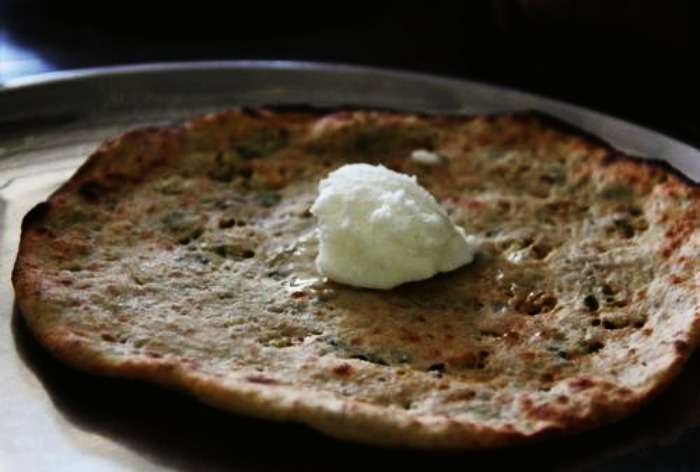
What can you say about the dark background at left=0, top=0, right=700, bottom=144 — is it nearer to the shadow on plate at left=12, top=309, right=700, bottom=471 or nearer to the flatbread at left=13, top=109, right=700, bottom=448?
the flatbread at left=13, top=109, right=700, bottom=448

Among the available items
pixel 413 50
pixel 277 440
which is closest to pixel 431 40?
pixel 413 50

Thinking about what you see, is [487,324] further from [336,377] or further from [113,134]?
[113,134]

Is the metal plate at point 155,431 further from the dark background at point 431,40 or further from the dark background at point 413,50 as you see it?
the dark background at point 431,40

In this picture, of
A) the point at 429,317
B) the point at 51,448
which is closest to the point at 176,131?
the point at 429,317

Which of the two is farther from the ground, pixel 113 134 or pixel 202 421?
pixel 113 134

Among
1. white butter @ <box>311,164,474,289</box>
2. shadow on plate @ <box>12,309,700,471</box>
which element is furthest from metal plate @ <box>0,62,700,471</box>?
white butter @ <box>311,164,474,289</box>

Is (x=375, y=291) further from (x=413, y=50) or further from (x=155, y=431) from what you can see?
(x=413, y=50)
